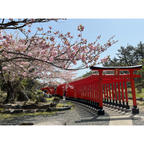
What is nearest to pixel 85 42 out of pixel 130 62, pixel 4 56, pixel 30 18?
pixel 30 18

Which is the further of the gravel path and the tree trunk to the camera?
the tree trunk

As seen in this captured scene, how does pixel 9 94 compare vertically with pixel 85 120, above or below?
above

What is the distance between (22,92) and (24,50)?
288 inches

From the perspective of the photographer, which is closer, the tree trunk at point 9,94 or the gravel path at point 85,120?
the gravel path at point 85,120

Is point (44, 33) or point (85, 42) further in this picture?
point (85, 42)

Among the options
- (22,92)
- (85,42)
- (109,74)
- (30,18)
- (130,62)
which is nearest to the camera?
(30,18)

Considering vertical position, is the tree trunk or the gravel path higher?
the tree trunk

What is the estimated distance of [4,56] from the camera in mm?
3447

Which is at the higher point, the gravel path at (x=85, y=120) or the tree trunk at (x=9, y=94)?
the tree trunk at (x=9, y=94)

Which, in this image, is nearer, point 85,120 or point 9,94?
point 85,120
